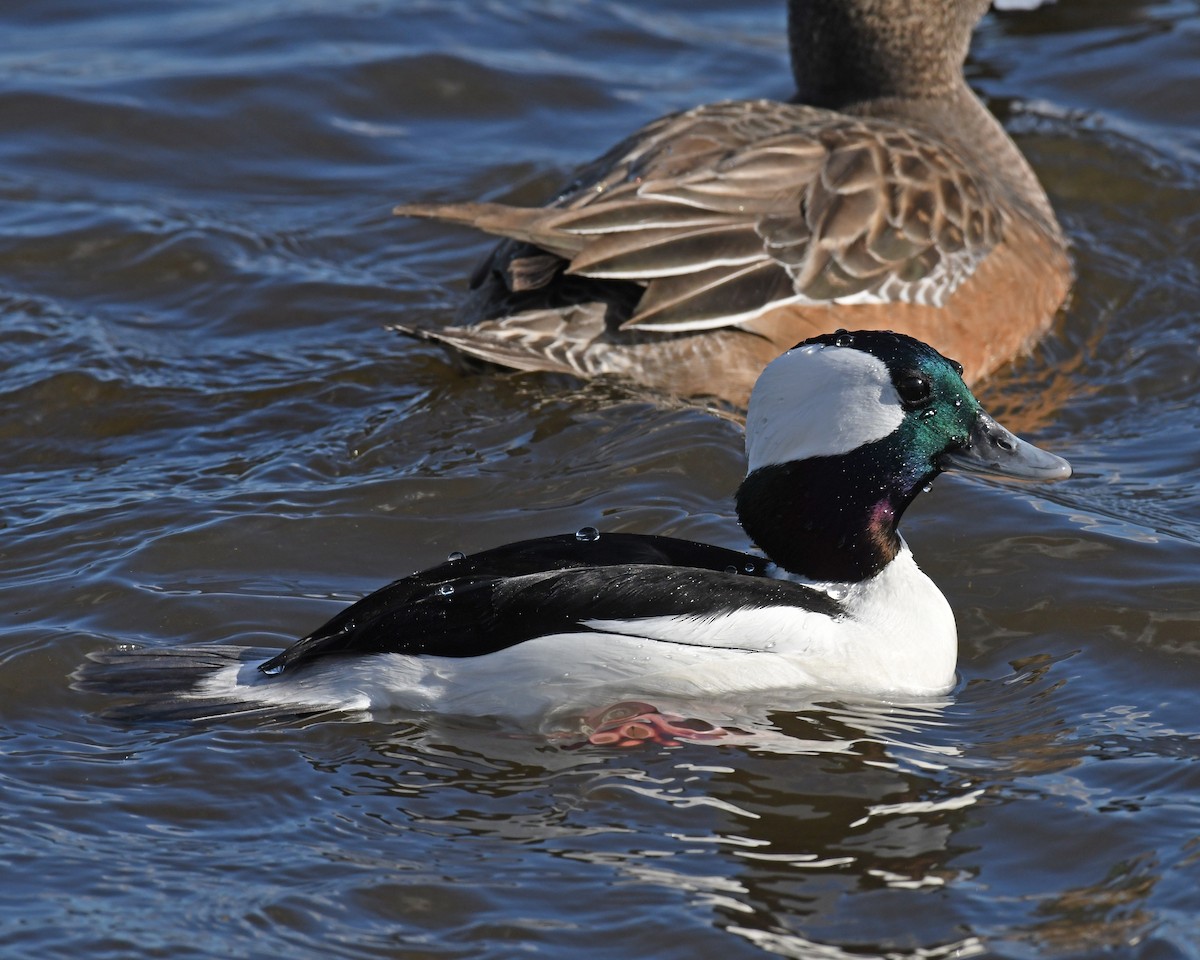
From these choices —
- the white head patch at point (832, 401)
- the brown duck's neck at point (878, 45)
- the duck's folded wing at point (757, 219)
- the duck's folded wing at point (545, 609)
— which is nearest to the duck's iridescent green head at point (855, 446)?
the white head patch at point (832, 401)

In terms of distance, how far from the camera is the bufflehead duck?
18.0 ft

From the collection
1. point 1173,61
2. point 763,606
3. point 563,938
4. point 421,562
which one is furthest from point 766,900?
point 1173,61

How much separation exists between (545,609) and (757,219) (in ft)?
10.6

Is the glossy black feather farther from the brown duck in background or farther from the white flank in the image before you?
the brown duck in background

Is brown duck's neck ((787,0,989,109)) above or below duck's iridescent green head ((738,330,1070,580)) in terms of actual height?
above

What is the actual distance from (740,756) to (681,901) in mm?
800

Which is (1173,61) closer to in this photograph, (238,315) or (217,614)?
(238,315)

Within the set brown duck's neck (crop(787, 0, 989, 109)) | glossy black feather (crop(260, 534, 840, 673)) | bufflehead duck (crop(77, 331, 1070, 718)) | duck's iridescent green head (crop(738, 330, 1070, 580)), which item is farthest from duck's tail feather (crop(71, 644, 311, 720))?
brown duck's neck (crop(787, 0, 989, 109))

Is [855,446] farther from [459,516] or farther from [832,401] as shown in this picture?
[459,516]

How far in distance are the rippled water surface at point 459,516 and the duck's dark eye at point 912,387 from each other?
3.22 ft

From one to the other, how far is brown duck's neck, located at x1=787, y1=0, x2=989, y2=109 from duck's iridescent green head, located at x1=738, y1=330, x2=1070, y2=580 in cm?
467

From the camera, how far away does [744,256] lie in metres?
8.03

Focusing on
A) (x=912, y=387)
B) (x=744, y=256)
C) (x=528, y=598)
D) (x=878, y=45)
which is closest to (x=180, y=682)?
(x=528, y=598)

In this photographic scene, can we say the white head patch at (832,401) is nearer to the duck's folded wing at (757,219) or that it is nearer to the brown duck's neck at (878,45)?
the duck's folded wing at (757,219)
